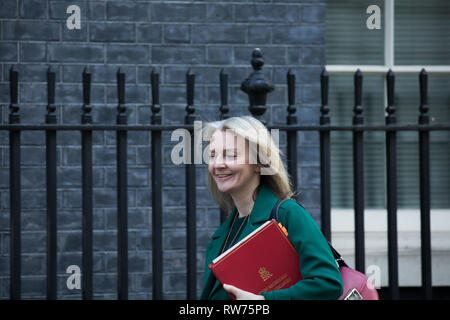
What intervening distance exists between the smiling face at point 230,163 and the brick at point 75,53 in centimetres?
278

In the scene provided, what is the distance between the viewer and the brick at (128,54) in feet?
17.6

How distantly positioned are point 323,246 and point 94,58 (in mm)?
3291

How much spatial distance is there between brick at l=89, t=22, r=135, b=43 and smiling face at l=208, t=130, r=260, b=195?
279 cm

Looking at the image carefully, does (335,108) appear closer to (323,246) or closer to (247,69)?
(247,69)

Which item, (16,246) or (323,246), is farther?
(16,246)

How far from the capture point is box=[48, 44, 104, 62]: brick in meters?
5.31

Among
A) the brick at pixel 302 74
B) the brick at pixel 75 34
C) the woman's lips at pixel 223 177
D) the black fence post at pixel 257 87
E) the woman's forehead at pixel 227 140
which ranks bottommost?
the woman's lips at pixel 223 177

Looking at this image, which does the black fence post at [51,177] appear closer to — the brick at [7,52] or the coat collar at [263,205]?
the coat collar at [263,205]

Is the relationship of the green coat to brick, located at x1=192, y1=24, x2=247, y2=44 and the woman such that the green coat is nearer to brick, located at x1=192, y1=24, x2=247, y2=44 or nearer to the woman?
the woman

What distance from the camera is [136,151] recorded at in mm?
5332

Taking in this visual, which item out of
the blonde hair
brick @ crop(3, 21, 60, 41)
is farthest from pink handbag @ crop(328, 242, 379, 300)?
brick @ crop(3, 21, 60, 41)

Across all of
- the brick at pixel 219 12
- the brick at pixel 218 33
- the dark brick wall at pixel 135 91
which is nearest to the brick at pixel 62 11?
the dark brick wall at pixel 135 91
